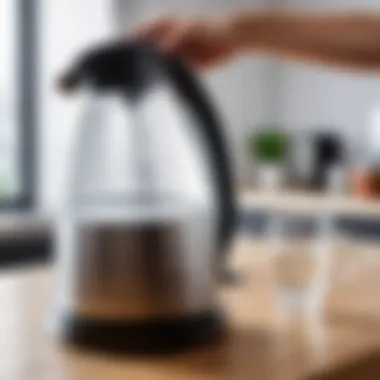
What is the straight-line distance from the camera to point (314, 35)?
1.14 m

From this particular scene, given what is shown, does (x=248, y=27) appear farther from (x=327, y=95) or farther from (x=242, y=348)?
(x=327, y=95)

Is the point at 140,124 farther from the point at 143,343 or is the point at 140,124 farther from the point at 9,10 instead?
the point at 9,10

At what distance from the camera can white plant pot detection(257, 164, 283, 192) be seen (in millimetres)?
3576

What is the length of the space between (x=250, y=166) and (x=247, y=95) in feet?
0.89

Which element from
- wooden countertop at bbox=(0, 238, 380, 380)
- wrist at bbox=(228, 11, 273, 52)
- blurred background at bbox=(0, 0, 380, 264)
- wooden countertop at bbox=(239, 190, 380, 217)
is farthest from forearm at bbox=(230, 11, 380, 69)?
wooden countertop at bbox=(239, 190, 380, 217)

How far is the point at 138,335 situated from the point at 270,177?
2.72m


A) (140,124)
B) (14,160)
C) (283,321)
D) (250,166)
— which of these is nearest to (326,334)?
(283,321)

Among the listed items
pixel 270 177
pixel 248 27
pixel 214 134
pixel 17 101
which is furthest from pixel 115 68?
pixel 270 177

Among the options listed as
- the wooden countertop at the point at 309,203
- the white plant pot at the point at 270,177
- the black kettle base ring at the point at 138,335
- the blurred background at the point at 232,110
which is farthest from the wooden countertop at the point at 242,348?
the white plant pot at the point at 270,177

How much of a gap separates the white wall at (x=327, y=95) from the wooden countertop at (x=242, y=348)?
7.90 ft

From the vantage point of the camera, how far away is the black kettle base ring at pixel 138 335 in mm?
892

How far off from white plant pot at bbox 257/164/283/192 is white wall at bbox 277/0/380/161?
9.0 inches

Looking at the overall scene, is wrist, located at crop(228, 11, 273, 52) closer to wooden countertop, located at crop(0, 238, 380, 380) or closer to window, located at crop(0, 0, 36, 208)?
wooden countertop, located at crop(0, 238, 380, 380)

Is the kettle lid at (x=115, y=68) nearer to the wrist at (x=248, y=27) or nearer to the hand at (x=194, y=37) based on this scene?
the hand at (x=194, y=37)
